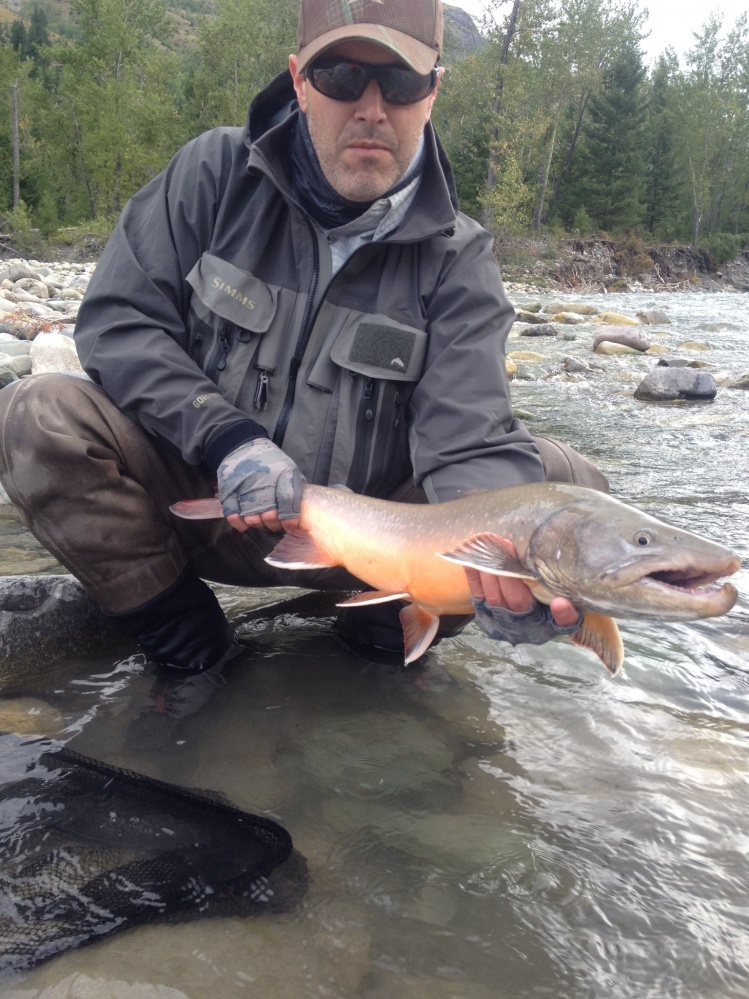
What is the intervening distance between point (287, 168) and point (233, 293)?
0.49 meters

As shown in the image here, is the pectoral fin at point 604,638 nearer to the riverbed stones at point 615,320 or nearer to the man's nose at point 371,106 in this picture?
the man's nose at point 371,106

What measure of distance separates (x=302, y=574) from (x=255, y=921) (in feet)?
4.64

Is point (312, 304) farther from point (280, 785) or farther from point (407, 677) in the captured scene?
point (280, 785)

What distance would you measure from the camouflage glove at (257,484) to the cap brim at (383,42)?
50.5 inches

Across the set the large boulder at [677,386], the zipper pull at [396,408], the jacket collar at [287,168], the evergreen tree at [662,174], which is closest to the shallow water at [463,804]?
the zipper pull at [396,408]

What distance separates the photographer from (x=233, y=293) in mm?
2785

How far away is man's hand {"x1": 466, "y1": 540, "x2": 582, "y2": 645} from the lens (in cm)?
213

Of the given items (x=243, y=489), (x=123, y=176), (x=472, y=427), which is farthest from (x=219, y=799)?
(x=123, y=176)

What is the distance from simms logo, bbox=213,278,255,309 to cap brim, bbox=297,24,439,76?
74 cm

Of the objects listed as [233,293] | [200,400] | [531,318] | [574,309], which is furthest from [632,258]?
[200,400]

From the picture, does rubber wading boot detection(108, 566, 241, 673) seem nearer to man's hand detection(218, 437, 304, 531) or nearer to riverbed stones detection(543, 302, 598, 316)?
man's hand detection(218, 437, 304, 531)

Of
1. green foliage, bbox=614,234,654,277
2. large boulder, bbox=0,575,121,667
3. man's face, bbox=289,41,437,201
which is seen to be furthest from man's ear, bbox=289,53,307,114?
green foliage, bbox=614,234,654,277

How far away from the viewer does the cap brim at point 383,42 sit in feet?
8.46

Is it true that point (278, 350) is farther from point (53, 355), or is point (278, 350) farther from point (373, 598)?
point (53, 355)
